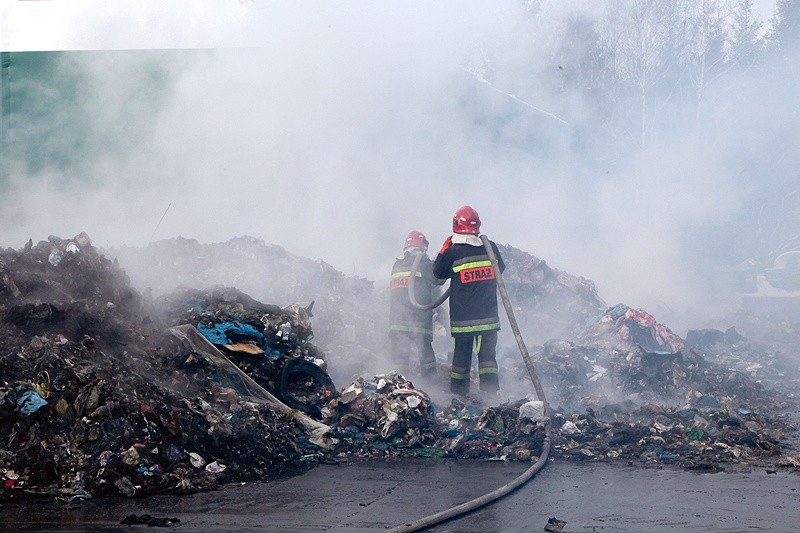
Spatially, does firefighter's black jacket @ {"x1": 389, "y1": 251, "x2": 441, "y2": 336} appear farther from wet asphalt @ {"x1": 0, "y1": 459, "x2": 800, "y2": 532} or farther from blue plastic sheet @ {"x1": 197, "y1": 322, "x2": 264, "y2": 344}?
wet asphalt @ {"x1": 0, "y1": 459, "x2": 800, "y2": 532}

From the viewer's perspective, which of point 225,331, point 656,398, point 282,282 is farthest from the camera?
point 282,282

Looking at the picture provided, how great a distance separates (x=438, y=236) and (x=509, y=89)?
7005mm

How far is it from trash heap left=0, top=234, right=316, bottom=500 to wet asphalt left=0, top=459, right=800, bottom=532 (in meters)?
0.29

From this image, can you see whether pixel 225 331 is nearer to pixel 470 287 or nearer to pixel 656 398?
pixel 470 287

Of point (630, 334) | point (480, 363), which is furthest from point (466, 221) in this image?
point (630, 334)

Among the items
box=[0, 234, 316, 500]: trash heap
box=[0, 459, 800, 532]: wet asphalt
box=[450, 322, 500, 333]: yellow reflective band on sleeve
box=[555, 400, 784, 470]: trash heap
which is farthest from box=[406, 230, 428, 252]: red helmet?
box=[0, 459, 800, 532]: wet asphalt

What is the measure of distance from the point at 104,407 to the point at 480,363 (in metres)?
3.93

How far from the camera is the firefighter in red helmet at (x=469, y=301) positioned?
8.04 m

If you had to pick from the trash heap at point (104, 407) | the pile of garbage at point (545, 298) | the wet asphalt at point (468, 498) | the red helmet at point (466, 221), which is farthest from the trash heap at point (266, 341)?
the pile of garbage at point (545, 298)

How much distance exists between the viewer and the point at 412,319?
929cm

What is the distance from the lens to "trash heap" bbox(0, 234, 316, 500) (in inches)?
195

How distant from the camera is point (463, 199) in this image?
18.0 meters

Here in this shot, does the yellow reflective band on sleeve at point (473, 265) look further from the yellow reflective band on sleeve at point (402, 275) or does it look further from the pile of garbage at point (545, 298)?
the pile of garbage at point (545, 298)

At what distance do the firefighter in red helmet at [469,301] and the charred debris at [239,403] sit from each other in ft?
0.94
